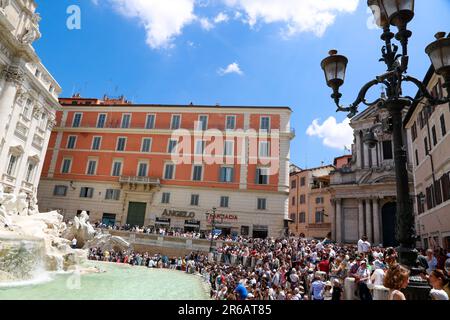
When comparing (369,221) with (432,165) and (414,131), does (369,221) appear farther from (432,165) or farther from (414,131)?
(432,165)

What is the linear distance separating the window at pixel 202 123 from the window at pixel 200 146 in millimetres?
1596

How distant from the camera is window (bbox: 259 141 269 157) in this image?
106ft

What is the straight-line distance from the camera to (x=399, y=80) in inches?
184

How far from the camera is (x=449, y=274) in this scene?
5.94m

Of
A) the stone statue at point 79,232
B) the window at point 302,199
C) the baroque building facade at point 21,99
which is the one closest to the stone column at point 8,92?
the baroque building facade at point 21,99

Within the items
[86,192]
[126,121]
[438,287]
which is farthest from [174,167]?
[438,287]

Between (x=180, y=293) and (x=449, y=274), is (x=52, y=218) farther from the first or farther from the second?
(x=449, y=274)

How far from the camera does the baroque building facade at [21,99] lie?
75.5ft

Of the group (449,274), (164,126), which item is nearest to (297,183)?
(164,126)

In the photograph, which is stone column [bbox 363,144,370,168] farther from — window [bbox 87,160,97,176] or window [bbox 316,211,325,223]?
window [bbox 87,160,97,176]

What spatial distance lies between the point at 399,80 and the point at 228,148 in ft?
93.4

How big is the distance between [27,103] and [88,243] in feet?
45.8
